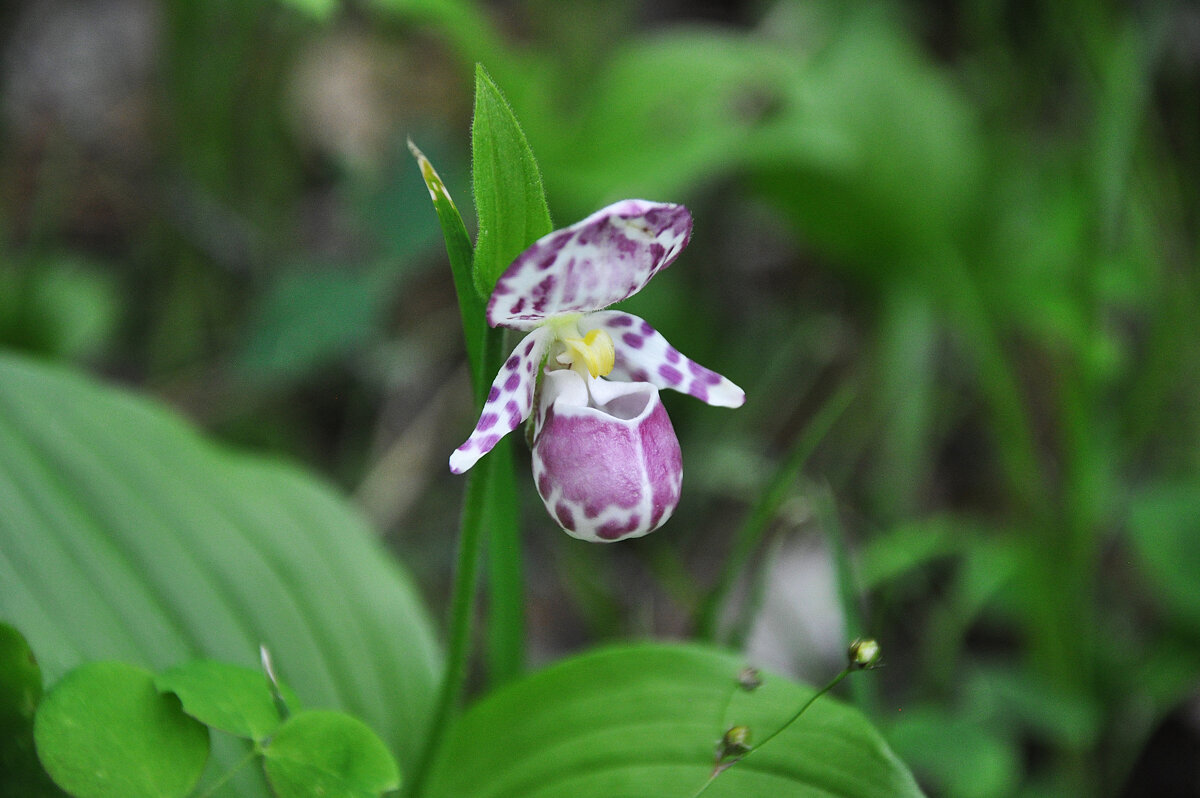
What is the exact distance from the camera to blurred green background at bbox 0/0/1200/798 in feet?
A: 5.63

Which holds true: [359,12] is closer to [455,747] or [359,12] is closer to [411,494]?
[411,494]

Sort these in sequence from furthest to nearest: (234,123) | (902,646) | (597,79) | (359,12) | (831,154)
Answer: (359,12) → (597,79) → (234,123) → (831,154) → (902,646)

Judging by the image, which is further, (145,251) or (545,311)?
(145,251)

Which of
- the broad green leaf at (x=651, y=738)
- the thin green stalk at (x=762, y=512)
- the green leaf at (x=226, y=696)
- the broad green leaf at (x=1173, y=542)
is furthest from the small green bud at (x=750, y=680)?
the broad green leaf at (x=1173, y=542)

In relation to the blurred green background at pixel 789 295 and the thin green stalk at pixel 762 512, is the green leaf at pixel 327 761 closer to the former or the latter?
the thin green stalk at pixel 762 512

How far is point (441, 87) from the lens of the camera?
10.7ft

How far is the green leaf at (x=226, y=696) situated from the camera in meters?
0.81

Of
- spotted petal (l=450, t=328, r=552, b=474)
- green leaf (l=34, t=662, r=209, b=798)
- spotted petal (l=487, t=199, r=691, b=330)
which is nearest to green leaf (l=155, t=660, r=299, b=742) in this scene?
green leaf (l=34, t=662, r=209, b=798)

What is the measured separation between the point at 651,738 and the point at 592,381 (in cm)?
42

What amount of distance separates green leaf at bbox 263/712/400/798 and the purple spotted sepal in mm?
290

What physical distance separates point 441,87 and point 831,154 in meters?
1.65

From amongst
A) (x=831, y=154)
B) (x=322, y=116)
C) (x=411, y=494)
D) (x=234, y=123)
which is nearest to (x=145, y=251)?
(x=234, y=123)

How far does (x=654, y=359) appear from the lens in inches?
38.6

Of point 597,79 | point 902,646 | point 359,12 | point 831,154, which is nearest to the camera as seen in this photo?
point 902,646
